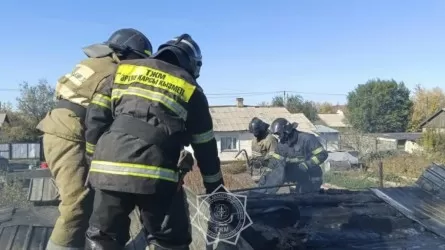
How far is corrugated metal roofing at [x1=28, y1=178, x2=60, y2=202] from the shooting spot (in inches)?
175

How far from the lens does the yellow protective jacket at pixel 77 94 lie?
343cm

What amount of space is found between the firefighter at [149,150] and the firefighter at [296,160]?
16.4ft

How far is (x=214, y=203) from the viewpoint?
10.3 feet

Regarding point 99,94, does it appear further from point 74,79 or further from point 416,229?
point 416,229

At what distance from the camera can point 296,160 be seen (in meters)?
8.09

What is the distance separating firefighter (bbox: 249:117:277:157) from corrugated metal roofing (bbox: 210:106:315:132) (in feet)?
78.4

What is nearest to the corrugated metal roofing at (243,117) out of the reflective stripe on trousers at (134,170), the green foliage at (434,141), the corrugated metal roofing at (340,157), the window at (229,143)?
the window at (229,143)

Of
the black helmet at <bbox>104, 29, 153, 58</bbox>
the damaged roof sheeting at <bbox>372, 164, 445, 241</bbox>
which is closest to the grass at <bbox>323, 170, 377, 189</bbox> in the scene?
the damaged roof sheeting at <bbox>372, 164, 445, 241</bbox>

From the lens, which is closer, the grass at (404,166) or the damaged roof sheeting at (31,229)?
the damaged roof sheeting at (31,229)

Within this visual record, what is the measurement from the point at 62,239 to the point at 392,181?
16.5 metres

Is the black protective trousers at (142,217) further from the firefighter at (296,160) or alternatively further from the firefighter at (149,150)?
the firefighter at (296,160)

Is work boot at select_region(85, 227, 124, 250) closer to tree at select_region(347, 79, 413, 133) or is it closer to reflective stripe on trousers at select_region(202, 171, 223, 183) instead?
reflective stripe on trousers at select_region(202, 171, 223, 183)

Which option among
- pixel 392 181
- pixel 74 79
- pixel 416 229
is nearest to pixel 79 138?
pixel 74 79
